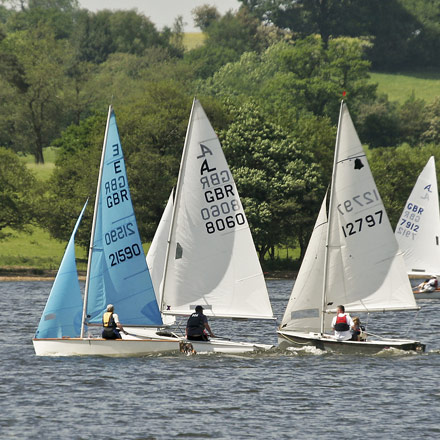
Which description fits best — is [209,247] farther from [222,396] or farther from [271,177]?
[271,177]

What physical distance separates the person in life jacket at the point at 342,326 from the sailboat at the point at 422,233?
1436 inches

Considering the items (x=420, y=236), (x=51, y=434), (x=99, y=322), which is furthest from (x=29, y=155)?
(x=51, y=434)

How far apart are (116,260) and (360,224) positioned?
361 inches

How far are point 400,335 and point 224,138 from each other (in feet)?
142

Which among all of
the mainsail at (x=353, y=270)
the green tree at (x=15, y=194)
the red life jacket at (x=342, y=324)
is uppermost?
the green tree at (x=15, y=194)

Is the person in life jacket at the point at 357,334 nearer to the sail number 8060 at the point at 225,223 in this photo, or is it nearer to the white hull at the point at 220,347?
the white hull at the point at 220,347

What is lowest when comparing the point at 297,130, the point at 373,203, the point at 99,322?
the point at 99,322

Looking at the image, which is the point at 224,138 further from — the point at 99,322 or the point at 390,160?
the point at 99,322

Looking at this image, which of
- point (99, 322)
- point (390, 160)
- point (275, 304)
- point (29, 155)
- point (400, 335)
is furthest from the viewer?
point (29, 155)

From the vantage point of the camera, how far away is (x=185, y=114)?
9531 cm

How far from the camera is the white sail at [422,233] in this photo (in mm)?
75625

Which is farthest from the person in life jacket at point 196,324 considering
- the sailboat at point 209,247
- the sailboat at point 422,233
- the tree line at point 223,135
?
the tree line at point 223,135

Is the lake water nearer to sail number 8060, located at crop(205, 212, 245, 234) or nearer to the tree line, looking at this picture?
sail number 8060, located at crop(205, 212, 245, 234)

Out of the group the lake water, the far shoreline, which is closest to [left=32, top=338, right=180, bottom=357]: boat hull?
the lake water
